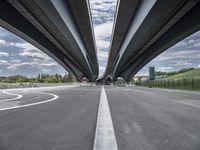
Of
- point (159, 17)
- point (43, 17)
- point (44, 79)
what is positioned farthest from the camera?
point (44, 79)

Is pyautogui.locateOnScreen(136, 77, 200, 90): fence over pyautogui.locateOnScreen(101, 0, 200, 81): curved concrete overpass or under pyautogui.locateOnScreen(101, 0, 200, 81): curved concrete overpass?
under

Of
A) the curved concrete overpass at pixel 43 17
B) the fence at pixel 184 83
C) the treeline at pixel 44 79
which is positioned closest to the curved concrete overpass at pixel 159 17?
the curved concrete overpass at pixel 43 17

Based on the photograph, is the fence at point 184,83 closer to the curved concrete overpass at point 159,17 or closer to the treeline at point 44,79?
the curved concrete overpass at point 159,17

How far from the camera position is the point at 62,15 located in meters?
23.1

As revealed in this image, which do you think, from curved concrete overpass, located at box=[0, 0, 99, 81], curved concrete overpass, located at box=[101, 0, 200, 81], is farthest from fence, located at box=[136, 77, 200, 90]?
curved concrete overpass, located at box=[0, 0, 99, 81]

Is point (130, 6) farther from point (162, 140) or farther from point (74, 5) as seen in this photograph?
point (162, 140)

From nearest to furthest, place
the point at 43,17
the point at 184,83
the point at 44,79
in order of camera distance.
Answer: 1. the point at 43,17
2. the point at 184,83
3. the point at 44,79

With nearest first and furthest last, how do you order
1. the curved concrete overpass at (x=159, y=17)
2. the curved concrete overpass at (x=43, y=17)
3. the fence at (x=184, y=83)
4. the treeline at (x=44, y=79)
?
the curved concrete overpass at (x=43, y=17) < the curved concrete overpass at (x=159, y=17) < the fence at (x=184, y=83) < the treeline at (x=44, y=79)

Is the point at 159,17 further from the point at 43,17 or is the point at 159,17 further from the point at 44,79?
the point at 44,79

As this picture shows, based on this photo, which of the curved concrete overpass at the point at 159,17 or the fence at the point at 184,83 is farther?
the fence at the point at 184,83

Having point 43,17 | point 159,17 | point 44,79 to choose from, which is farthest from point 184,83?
point 44,79

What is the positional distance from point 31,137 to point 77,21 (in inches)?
1053

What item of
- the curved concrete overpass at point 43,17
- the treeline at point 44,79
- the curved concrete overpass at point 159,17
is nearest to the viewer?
the curved concrete overpass at point 43,17

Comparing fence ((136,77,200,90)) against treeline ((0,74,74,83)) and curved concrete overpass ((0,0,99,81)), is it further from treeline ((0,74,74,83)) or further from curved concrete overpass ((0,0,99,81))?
treeline ((0,74,74,83))
